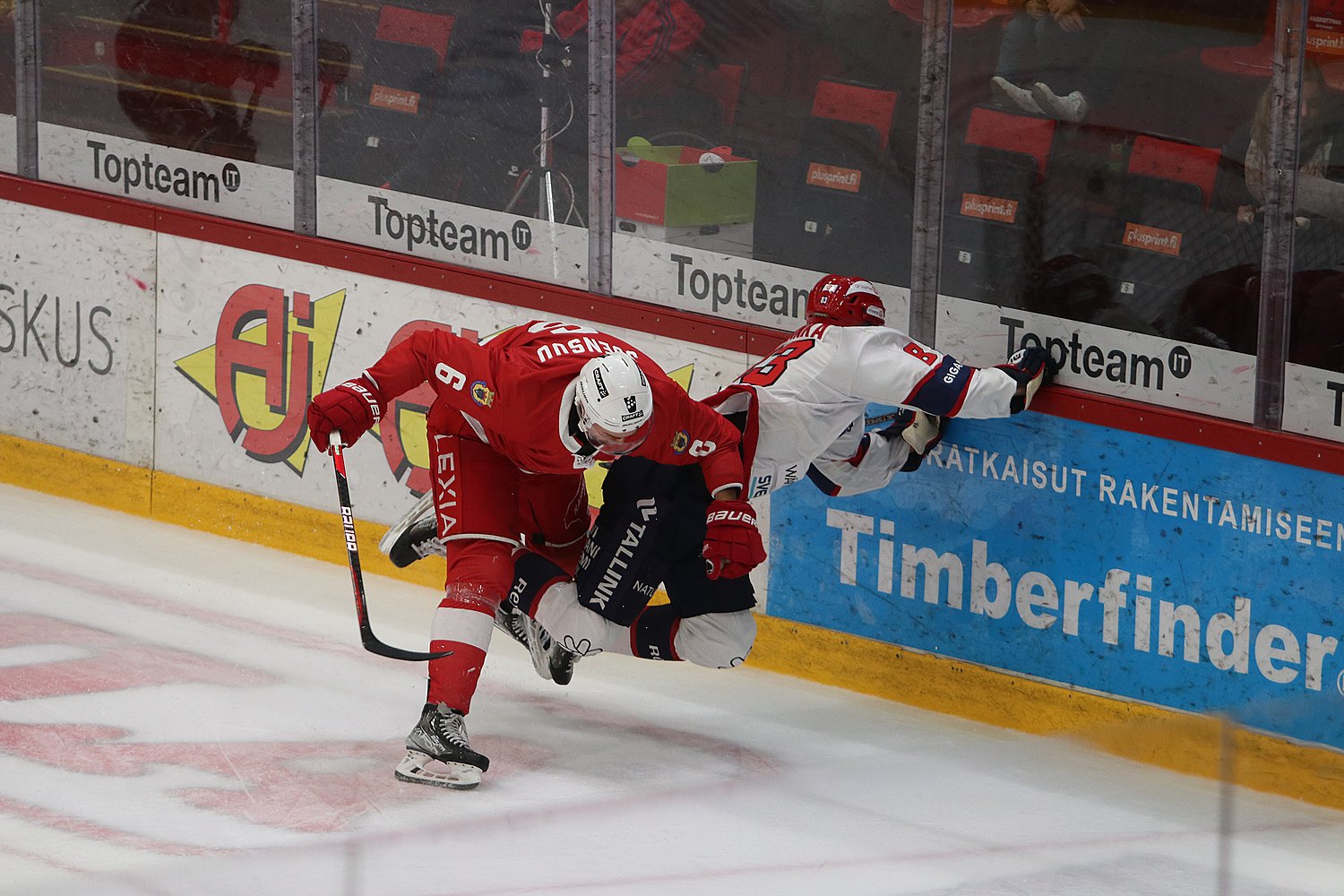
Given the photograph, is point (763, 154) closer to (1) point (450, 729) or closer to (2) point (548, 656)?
(2) point (548, 656)

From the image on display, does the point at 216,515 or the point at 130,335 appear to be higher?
the point at 130,335

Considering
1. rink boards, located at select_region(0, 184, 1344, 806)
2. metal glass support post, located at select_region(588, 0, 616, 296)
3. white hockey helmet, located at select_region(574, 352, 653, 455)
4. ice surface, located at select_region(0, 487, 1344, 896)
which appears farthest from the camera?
metal glass support post, located at select_region(588, 0, 616, 296)

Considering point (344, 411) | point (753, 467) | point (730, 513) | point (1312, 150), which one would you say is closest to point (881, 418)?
point (753, 467)

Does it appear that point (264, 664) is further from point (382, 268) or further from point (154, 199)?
point (154, 199)

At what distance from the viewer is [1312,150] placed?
5.18 metres

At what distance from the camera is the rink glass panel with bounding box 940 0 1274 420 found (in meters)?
5.36

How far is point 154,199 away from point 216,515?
1206 mm

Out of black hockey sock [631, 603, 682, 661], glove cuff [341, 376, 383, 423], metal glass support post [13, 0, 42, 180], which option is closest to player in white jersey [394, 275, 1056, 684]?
black hockey sock [631, 603, 682, 661]

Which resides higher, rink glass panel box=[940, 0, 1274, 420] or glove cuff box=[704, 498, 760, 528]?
rink glass panel box=[940, 0, 1274, 420]

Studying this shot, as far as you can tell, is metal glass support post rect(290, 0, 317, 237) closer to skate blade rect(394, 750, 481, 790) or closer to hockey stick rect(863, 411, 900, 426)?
hockey stick rect(863, 411, 900, 426)

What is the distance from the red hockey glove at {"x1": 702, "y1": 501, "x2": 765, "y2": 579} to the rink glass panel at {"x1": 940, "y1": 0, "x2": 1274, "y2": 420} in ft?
3.68

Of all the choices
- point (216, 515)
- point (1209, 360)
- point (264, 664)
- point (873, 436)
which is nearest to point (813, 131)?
point (873, 436)

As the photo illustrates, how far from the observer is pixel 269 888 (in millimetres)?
4484

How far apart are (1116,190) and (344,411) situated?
2153 mm
